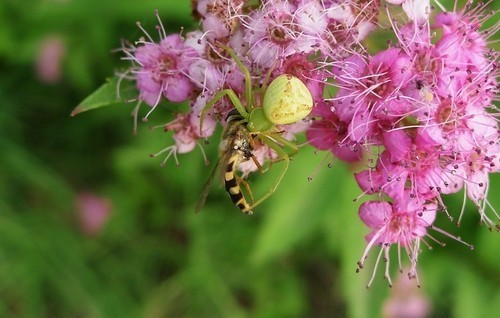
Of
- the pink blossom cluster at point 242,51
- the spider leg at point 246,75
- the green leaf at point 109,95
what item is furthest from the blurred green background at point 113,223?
the spider leg at point 246,75

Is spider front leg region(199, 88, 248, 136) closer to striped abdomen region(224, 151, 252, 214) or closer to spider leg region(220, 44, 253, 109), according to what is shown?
spider leg region(220, 44, 253, 109)

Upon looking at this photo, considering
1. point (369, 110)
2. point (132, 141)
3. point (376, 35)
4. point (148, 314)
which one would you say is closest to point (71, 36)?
point (132, 141)

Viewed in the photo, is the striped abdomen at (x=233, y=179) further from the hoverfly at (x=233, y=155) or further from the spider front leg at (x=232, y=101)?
the spider front leg at (x=232, y=101)

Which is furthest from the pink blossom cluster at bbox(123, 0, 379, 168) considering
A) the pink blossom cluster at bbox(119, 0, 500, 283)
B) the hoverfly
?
the hoverfly

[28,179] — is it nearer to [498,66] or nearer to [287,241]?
[287,241]

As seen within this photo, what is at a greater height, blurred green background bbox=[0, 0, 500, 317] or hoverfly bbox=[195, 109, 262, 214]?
hoverfly bbox=[195, 109, 262, 214]
